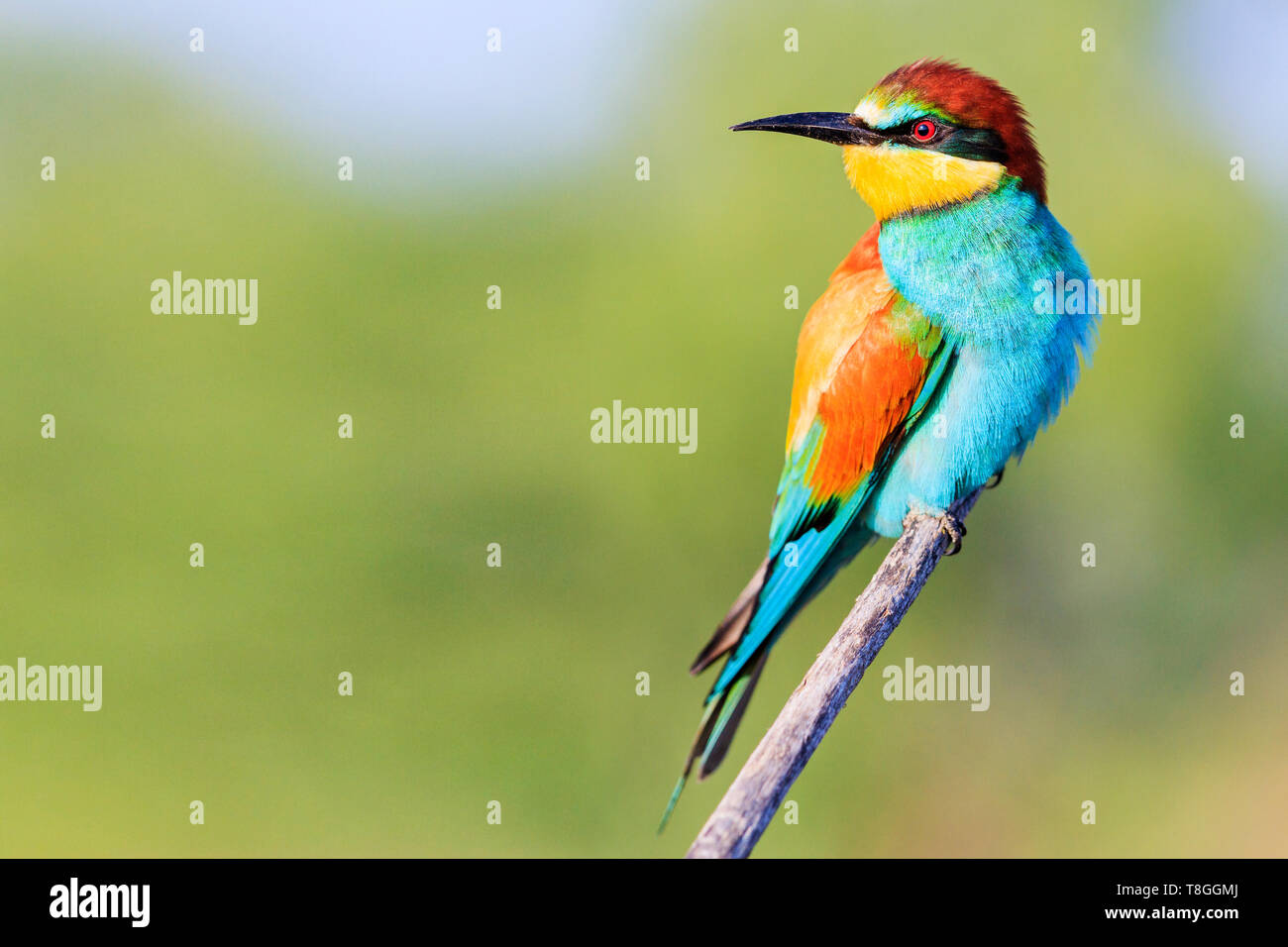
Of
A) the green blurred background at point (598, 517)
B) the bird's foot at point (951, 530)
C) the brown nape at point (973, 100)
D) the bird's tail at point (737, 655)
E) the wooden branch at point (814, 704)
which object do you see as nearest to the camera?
the wooden branch at point (814, 704)

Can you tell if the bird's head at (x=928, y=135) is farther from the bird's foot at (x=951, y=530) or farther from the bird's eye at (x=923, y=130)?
the bird's foot at (x=951, y=530)

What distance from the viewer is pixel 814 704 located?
236 cm

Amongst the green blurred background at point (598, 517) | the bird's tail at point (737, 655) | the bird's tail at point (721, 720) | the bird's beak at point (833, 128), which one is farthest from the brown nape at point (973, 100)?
the green blurred background at point (598, 517)

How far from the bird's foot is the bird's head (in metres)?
0.94

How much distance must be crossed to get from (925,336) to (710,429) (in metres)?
4.88

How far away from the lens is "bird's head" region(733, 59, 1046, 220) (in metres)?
3.23

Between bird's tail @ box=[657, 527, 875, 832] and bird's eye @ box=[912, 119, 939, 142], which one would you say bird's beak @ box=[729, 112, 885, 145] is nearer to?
bird's eye @ box=[912, 119, 939, 142]

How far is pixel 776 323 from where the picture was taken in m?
8.23

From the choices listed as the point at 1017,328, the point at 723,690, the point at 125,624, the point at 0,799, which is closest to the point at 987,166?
the point at 1017,328

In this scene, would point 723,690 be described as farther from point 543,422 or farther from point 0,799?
point 0,799

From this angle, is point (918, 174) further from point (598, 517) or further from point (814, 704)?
point (598, 517)

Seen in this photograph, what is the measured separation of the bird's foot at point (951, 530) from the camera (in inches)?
132

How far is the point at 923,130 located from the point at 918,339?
2.05ft

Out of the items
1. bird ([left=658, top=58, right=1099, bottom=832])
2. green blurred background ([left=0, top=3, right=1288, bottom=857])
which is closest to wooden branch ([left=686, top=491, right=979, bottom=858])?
bird ([left=658, top=58, right=1099, bottom=832])
